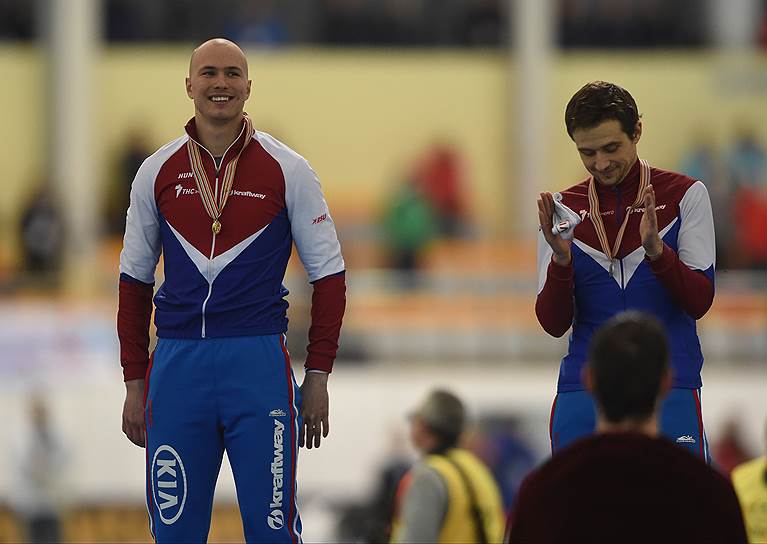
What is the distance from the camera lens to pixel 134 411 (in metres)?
5.41

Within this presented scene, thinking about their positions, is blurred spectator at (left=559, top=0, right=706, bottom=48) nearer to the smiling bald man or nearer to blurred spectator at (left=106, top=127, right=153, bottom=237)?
blurred spectator at (left=106, top=127, right=153, bottom=237)

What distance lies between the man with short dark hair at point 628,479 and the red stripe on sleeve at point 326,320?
5.97 ft

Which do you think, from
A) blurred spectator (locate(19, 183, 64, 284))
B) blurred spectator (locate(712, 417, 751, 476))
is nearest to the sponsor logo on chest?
blurred spectator (locate(712, 417, 751, 476))

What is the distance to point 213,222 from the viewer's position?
5.29m

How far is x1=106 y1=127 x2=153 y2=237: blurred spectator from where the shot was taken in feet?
70.0

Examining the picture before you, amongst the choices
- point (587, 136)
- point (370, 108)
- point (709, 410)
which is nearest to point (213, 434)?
point (587, 136)

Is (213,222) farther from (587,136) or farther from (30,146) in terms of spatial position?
(30,146)

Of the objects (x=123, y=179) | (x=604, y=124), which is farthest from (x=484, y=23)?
(x=604, y=124)

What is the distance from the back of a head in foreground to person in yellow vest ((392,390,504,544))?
304 centimetres

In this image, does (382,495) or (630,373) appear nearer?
(630,373)

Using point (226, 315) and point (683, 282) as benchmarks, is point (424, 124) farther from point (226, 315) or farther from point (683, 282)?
point (683, 282)

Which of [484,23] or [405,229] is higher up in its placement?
[484,23]

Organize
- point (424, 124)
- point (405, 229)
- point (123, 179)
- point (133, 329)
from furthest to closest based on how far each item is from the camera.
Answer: point (424, 124), point (123, 179), point (405, 229), point (133, 329)

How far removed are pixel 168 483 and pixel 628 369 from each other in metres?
2.15
